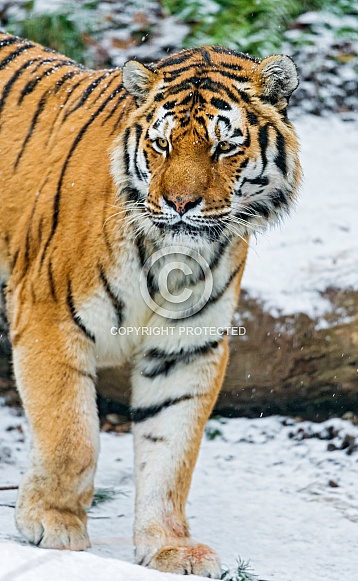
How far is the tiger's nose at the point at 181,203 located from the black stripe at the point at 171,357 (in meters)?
0.66

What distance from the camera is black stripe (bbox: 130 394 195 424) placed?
137 inches

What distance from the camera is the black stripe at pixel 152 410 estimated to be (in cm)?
349

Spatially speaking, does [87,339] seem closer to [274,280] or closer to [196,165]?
[196,165]

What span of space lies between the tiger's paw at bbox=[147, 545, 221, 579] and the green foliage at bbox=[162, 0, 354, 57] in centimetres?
441

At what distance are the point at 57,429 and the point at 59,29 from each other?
429 cm

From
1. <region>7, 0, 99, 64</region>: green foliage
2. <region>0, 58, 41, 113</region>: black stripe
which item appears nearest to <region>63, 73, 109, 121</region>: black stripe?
<region>0, 58, 41, 113</region>: black stripe

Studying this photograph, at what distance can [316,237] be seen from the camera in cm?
547

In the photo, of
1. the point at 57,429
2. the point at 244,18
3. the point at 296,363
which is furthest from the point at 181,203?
the point at 244,18

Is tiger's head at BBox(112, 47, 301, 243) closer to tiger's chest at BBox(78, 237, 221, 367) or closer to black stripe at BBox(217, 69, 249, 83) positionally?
black stripe at BBox(217, 69, 249, 83)

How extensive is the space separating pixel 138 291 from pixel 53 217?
434 millimetres

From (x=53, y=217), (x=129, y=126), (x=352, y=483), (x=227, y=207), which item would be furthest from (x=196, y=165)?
(x=352, y=483)

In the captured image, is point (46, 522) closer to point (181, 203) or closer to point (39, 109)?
point (181, 203)

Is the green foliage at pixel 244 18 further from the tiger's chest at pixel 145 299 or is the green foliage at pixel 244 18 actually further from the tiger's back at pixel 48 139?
the tiger's chest at pixel 145 299

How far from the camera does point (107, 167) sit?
11.1 feet
